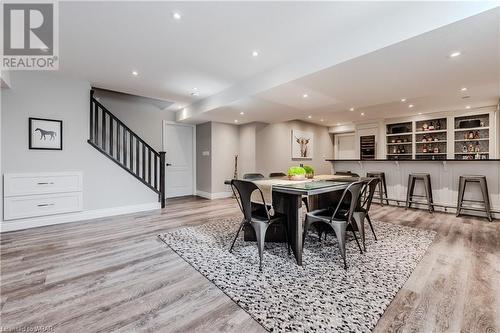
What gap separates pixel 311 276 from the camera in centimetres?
207

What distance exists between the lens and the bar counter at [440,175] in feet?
13.5

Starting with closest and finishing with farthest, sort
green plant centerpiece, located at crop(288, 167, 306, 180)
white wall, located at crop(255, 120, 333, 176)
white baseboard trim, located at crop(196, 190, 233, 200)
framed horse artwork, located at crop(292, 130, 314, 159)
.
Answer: green plant centerpiece, located at crop(288, 167, 306, 180) → white baseboard trim, located at crop(196, 190, 233, 200) → white wall, located at crop(255, 120, 333, 176) → framed horse artwork, located at crop(292, 130, 314, 159)

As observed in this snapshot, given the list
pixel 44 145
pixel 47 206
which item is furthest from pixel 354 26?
pixel 47 206

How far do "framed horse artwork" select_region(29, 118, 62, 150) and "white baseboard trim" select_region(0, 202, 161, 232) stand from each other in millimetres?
1199

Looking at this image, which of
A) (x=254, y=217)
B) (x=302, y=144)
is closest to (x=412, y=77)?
(x=254, y=217)

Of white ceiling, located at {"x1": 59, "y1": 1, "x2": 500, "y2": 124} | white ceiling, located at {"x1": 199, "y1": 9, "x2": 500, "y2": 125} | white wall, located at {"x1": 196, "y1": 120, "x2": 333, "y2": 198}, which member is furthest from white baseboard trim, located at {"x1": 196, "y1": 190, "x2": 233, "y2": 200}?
white ceiling, located at {"x1": 59, "y1": 1, "x2": 500, "y2": 124}

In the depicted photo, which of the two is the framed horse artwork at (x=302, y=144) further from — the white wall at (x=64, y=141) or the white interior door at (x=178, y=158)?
the white wall at (x=64, y=141)

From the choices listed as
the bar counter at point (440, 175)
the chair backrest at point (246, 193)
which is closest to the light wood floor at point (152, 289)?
the chair backrest at point (246, 193)

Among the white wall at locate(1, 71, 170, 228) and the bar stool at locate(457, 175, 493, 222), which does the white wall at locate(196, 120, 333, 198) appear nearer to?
the white wall at locate(1, 71, 170, 228)

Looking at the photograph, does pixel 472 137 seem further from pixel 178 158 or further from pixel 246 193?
pixel 178 158

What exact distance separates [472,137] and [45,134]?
950 centimetres

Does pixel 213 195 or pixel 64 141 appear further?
pixel 213 195

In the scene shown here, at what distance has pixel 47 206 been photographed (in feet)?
12.2

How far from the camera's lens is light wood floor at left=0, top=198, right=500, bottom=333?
4.89 feet
